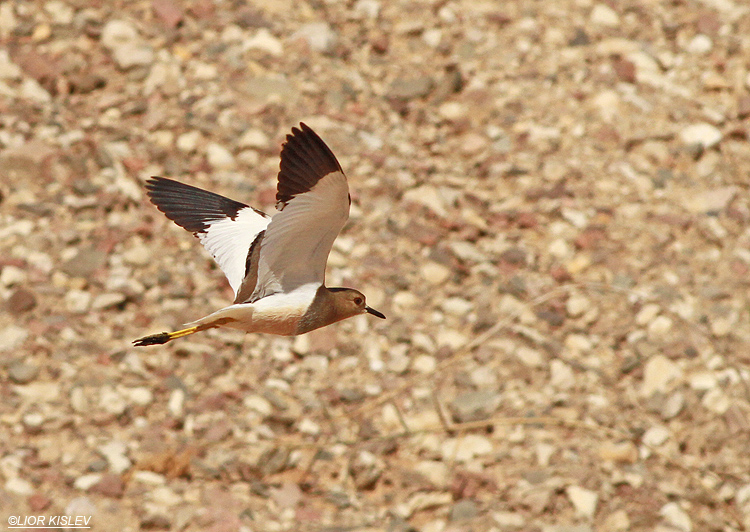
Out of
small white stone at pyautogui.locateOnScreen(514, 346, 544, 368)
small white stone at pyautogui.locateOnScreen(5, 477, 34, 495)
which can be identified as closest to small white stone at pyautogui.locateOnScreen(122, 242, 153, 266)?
small white stone at pyautogui.locateOnScreen(5, 477, 34, 495)

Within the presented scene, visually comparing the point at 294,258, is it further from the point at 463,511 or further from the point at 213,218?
the point at 463,511

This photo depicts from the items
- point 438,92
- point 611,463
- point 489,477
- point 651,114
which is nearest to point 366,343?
point 489,477

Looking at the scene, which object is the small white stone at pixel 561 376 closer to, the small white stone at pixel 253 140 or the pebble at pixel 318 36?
the small white stone at pixel 253 140

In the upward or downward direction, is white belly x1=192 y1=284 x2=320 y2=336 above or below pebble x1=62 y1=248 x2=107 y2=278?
above

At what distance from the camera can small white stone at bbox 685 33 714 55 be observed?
10.1 metres

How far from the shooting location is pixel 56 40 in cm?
934

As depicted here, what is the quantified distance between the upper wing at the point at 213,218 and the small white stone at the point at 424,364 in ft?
7.23

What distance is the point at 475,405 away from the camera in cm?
760

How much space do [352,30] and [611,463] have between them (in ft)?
15.2

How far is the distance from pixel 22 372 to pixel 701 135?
585 centimetres

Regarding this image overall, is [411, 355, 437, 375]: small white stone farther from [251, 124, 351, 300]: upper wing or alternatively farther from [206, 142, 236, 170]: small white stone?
[251, 124, 351, 300]: upper wing

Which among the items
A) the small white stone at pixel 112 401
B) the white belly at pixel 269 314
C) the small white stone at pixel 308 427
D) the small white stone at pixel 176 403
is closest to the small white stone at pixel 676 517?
the small white stone at pixel 308 427

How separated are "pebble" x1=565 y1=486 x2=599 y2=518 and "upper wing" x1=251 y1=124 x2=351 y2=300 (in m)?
2.83

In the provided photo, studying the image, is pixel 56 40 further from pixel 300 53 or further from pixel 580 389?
pixel 580 389
